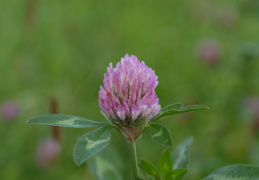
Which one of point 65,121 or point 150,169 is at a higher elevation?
point 65,121

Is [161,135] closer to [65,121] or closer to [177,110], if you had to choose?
[177,110]

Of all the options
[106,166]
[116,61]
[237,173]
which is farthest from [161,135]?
[116,61]

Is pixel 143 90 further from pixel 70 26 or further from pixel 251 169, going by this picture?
pixel 70 26

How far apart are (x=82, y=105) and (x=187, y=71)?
2.69ft

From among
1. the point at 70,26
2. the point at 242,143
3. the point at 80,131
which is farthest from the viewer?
the point at 70,26

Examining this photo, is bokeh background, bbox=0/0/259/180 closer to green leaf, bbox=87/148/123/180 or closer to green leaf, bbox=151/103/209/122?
green leaf, bbox=87/148/123/180

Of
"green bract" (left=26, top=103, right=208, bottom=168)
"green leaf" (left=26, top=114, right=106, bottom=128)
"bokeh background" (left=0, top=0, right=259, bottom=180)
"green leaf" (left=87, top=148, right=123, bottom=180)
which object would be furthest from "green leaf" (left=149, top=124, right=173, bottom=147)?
"bokeh background" (left=0, top=0, right=259, bottom=180)

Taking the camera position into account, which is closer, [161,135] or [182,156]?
[161,135]

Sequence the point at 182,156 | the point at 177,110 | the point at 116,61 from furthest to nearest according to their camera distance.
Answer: the point at 116,61, the point at 182,156, the point at 177,110

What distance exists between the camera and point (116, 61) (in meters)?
2.93

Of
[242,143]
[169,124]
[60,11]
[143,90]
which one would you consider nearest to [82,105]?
[169,124]

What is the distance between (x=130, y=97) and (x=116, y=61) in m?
2.07

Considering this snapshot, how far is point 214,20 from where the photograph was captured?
331 cm

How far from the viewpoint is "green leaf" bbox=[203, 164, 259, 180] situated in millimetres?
812
